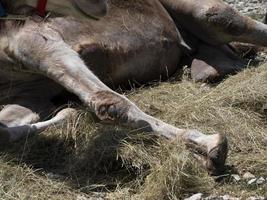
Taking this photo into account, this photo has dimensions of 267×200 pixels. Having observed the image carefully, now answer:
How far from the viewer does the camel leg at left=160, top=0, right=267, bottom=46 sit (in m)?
6.29

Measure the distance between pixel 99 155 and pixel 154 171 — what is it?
49 centimetres

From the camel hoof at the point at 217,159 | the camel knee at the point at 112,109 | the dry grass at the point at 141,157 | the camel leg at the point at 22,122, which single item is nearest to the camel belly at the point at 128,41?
the dry grass at the point at 141,157

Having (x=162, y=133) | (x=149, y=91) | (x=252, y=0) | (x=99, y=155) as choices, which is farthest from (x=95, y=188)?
(x=252, y=0)

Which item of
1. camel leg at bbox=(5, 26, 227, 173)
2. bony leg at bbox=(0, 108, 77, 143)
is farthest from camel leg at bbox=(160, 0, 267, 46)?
bony leg at bbox=(0, 108, 77, 143)

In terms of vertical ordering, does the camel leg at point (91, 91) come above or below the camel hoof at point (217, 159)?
below

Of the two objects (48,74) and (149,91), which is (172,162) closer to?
(48,74)

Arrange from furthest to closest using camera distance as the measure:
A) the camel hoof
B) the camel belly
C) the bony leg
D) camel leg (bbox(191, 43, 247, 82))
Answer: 1. camel leg (bbox(191, 43, 247, 82))
2. the camel belly
3. the bony leg
4. the camel hoof

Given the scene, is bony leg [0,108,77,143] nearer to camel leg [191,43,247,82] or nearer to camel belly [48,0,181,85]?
camel belly [48,0,181,85]

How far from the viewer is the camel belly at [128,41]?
5.50m

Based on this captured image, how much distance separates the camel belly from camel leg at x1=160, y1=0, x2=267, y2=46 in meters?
0.19

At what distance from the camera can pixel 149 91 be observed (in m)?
5.66

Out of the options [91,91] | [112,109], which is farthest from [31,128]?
[112,109]

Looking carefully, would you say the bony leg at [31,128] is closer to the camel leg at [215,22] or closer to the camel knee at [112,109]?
the camel knee at [112,109]

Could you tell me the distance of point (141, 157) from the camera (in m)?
4.22
